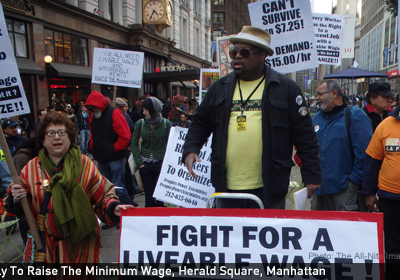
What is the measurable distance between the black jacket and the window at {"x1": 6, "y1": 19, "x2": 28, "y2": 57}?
12.1m

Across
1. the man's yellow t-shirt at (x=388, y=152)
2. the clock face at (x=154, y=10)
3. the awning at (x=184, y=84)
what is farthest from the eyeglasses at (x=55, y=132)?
the awning at (x=184, y=84)

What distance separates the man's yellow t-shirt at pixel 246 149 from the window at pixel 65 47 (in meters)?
13.8

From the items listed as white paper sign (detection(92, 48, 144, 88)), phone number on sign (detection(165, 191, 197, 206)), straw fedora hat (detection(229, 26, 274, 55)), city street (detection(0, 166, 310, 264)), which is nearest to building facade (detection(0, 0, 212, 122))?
white paper sign (detection(92, 48, 144, 88))

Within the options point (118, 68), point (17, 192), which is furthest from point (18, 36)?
point (17, 192)

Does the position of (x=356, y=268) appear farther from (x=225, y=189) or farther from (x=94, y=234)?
(x=94, y=234)

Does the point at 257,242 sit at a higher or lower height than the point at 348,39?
lower

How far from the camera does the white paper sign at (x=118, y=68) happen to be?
23.6ft

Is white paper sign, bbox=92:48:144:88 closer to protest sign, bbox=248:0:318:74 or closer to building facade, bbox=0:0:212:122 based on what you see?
protest sign, bbox=248:0:318:74

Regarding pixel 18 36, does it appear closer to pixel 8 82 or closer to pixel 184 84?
pixel 8 82

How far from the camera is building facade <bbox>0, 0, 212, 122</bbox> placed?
12633 millimetres

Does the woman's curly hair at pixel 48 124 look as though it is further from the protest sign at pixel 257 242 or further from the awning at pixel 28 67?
the awning at pixel 28 67

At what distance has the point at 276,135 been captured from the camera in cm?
249

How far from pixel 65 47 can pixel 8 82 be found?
531 inches

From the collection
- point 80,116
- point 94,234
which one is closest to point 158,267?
point 94,234
